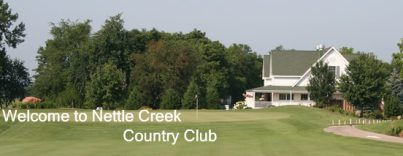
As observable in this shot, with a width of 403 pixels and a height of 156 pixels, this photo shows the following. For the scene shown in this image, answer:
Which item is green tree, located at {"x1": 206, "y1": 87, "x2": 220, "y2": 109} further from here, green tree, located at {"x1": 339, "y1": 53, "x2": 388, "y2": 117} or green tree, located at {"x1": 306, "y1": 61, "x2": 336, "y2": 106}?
green tree, located at {"x1": 339, "y1": 53, "x2": 388, "y2": 117}

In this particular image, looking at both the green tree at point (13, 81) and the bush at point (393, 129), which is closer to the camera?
the bush at point (393, 129)

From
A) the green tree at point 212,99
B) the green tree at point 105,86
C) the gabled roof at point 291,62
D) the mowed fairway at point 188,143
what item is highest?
the gabled roof at point 291,62

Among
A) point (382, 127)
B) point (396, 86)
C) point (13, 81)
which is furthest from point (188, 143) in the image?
point (13, 81)

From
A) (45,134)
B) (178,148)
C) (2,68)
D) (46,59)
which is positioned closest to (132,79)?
(2,68)

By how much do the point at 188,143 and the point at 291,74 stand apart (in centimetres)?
4349

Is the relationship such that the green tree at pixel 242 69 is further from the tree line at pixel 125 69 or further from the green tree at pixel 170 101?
the green tree at pixel 170 101

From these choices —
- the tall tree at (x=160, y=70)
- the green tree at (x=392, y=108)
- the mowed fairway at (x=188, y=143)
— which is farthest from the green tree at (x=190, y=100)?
the mowed fairway at (x=188, y=143)

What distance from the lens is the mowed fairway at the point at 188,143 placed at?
16141 millimetres

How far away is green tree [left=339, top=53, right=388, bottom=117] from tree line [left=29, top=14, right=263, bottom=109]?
1898 centimetres

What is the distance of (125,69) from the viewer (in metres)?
62.2

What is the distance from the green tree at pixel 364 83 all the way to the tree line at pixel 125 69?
18975 mm

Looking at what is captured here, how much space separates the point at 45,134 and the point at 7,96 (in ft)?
159

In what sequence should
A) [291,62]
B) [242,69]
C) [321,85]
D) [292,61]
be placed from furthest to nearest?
[242,69], [292,61], [291,62], [321,85]

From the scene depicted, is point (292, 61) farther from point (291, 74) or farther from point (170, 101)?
point (170, 101)
